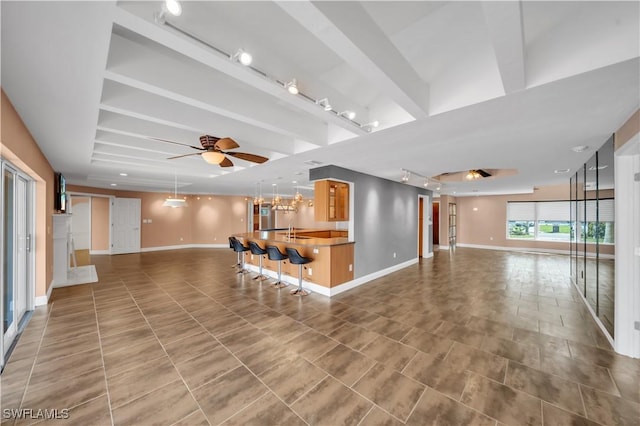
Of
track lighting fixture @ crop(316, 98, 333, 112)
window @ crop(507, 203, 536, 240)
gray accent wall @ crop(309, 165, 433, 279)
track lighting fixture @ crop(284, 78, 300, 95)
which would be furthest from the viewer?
window @ crop(507, 203, 536, 240)

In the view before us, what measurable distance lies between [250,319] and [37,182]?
4.36m

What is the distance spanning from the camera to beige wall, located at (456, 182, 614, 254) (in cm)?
968

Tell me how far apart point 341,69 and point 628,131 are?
9.67 ft

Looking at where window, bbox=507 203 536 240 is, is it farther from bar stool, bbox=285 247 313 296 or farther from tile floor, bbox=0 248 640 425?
bar stool, bbox=285 247 313 296

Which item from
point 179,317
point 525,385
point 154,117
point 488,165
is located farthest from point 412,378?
point 488,165

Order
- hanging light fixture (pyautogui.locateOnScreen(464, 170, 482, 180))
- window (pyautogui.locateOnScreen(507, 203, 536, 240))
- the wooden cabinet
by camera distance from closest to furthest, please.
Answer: the wooden cabinet
hanging light fixture (pyautogui.locateOnScreen(464, 170, 482, 180))
window (pyautogui.locateOnScreen(507, 203, 536, 240))

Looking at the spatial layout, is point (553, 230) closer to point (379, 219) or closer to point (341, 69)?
point (379, 219)

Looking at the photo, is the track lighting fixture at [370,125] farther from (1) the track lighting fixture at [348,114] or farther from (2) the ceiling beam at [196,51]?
(2) the ceiling beam at [196,51]

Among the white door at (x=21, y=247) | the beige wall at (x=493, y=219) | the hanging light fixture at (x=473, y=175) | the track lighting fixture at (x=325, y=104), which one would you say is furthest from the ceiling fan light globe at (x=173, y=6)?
the beige wall at (x=493, y=219)

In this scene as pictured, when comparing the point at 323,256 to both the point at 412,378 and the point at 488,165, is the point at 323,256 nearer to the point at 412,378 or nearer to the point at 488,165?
the point at 412,378

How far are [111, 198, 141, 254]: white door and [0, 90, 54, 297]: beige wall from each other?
495 cm

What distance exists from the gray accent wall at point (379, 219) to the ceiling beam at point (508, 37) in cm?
340

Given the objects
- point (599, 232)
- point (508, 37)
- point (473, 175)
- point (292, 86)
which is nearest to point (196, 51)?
point (292, 86)

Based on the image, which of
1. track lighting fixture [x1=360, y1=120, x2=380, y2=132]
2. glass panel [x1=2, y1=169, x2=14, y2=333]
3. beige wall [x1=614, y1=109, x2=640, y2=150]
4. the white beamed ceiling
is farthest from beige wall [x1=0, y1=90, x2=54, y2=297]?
beige wall [x1=614, y1=109, x2=640, y2=150]
